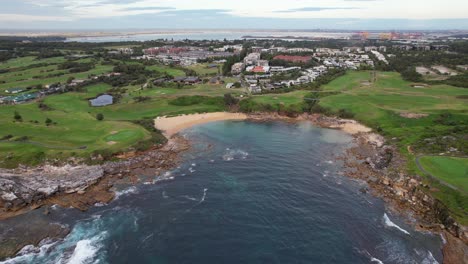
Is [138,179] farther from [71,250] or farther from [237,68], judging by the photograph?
→ [237,68]

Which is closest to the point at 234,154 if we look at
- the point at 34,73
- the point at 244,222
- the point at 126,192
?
the point at 126,192

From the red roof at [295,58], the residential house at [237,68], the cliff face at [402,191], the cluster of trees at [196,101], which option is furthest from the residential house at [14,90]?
the red roof at [295,58]

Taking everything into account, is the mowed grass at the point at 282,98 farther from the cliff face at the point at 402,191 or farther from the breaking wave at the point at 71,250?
the breaking wave at the point at 71,250

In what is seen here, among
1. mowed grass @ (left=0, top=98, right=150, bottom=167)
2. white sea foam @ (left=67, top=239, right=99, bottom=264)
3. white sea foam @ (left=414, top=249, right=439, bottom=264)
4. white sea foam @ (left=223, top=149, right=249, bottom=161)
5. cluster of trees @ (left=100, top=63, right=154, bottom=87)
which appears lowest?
white sea foam @ (left=414, top=249, right=439, bottom=264)

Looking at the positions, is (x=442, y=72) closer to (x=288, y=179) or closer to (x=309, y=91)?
(x=309, y=91)

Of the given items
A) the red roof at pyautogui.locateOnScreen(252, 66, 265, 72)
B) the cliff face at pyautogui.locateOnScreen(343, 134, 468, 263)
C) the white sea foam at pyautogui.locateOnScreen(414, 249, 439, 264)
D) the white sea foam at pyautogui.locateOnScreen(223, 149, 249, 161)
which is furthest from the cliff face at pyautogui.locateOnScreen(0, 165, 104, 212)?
the red roof at pyautogui.locateOnScreen(252, 66, 265, 72)

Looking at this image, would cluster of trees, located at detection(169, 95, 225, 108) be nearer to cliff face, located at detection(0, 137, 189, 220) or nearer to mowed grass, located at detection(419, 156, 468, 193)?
cliff face, located at detection(0, 137, 189, 220)

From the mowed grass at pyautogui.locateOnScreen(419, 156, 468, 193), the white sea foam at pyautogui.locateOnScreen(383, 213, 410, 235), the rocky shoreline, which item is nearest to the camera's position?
the white sea foam at pyautogui.locateOnScreen(383, 213, 410, 235)
